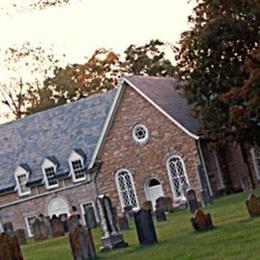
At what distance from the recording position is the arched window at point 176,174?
47.6 metres

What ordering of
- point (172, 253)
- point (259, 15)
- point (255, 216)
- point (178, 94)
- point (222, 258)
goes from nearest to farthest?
point (222, 258) < point (172, 253) < point (255, 216) < point (259, 15) < point (178, 94)

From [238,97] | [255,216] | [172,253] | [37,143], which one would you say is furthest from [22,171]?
[172,253]

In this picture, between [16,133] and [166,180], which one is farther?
[16,133]

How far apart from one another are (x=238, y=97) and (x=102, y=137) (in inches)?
473

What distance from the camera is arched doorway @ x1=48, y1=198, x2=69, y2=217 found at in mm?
50875

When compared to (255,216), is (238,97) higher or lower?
higher

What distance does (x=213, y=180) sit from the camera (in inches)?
1900

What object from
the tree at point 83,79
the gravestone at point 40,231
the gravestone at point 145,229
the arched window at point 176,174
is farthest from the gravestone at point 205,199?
the tree at point 83,79

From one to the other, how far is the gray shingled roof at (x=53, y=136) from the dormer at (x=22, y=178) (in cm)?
35

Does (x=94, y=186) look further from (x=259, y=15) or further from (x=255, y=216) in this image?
(x=255, y=216)

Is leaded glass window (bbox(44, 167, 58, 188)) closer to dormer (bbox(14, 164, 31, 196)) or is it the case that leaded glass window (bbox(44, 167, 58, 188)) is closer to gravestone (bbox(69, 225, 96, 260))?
dormer (bbox(14, 164, 31, 196))

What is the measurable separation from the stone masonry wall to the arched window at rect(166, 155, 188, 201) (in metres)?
0.23

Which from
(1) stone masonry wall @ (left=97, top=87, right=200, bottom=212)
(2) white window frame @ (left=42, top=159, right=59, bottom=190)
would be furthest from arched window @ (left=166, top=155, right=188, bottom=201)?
(2) white window frame @ (left=42, top=159, right=59, bottom=190)

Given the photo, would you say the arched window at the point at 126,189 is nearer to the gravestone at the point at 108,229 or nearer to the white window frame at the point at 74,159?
the white window frame at the point at 74,159
